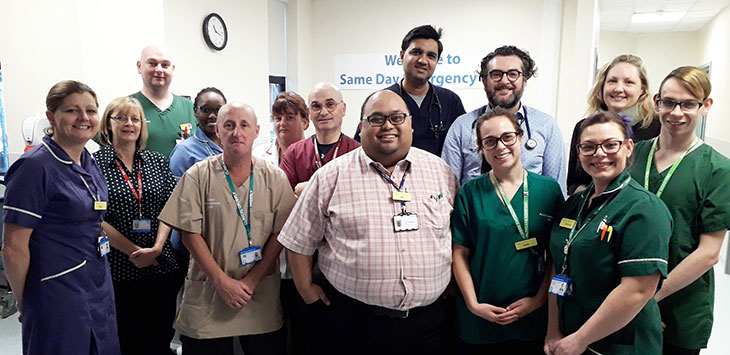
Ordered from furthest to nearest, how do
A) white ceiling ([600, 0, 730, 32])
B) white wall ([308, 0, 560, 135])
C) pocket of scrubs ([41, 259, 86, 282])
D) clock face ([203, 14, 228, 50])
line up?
white ceiling ([600, 0, 730, 32])
white wall ([308, 0, 560, 135])
clock face ([203, 14, 228, 50])
pocket of scrubs ([41, 259, 86, 282])

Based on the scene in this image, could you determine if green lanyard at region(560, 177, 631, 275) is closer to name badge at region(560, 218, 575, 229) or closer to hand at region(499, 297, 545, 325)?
name badge at region(560, 218, 575, 229)

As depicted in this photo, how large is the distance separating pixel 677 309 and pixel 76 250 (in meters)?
2.38

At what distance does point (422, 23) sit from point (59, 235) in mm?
5748

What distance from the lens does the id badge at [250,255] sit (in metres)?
2.01

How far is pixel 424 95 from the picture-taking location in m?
2.62

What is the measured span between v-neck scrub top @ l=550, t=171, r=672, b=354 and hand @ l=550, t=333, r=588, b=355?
4 cm

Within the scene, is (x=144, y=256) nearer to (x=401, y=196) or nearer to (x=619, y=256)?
(x=401, y=196)

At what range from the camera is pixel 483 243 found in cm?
177

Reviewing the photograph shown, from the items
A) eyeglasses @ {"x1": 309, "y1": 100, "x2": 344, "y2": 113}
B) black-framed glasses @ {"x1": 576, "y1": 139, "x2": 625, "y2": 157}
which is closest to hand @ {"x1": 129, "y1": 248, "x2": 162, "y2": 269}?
eyeglasses @ {"x1": 309, "y1": 100, "x2": 344, "y2": 113}

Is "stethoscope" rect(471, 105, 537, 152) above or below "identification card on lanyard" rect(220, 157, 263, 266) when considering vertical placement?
above

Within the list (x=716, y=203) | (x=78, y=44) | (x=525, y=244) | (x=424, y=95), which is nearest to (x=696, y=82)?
(x=716, y=203)

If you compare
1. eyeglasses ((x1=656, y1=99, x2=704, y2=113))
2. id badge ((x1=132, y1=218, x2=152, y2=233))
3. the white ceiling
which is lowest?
id badge ((x1=132, y1=218, x2=152, y2=233))

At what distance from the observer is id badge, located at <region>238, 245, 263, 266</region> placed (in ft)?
6.58

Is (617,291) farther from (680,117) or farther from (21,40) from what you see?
(21,40)
